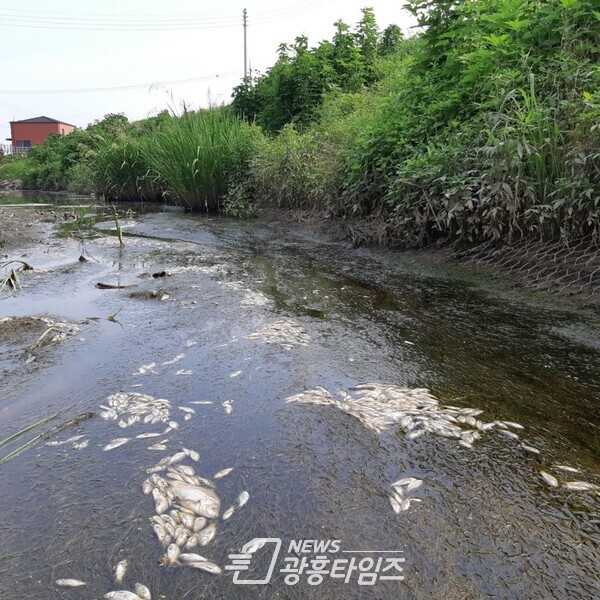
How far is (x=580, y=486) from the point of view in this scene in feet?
5.11

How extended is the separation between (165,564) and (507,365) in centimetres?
198

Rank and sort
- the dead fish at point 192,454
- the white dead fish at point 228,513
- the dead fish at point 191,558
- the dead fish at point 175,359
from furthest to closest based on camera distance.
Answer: the dead fish at point 175,359, the dead fish at point 192,454, the white dead fish at point 228,513, the dead fish at point 191,558

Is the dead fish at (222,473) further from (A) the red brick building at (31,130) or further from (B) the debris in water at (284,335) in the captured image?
(A) the red brick building at (31,130)

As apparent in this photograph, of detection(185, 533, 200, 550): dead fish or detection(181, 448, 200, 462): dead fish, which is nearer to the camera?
detection(185, 533, 200, 550): dead fish

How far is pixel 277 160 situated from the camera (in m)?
8.52

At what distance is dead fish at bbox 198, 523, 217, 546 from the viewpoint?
1357 millimetres

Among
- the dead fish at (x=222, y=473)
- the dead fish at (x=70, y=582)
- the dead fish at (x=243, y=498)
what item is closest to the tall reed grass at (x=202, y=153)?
the dead fish at (x=222, y=473)

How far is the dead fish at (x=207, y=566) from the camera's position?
1261mm

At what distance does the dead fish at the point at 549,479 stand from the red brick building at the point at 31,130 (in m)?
61.2

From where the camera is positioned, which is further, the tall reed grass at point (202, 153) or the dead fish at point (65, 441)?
the tall reed grass at point (202, 153)

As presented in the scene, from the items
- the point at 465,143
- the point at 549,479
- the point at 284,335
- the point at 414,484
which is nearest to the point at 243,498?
the point at 414,484

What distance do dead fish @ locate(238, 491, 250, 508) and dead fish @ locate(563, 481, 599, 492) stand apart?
105 centimetres

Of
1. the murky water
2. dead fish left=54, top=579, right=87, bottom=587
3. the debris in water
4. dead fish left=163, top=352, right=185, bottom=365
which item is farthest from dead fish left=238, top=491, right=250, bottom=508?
the debris in water

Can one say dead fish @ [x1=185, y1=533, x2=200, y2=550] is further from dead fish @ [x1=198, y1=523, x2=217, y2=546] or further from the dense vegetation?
the dense vegetation
